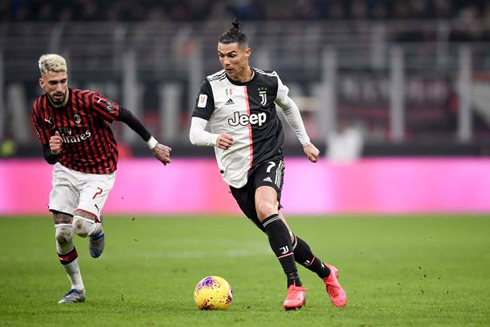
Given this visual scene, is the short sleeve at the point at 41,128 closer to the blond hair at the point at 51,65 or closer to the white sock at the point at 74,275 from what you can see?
the blond hair at the point at 51,65

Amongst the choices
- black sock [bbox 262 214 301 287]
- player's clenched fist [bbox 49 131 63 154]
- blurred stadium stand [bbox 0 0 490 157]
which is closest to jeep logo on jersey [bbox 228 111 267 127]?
black sock [bbox 262 214 301 287]

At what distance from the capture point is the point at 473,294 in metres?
9.13

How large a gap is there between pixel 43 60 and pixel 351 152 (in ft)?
50.7

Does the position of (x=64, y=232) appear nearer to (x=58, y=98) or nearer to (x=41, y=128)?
(x=41, y=128)

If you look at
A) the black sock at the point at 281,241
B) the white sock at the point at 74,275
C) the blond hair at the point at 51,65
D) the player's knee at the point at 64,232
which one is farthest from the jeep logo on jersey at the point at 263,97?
the white sock at the point at 74,275

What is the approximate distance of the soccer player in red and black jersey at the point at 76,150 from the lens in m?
8.44

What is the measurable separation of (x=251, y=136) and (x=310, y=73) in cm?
1488

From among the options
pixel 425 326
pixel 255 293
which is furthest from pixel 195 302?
pixel 425 326

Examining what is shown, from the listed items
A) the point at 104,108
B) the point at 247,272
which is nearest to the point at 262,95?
the point at 104,108

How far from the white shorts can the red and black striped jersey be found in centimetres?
6

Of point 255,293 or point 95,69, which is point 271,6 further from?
point 255,293

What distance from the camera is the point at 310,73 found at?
75.3 ft

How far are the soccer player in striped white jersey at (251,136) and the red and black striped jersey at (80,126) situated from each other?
0.99m

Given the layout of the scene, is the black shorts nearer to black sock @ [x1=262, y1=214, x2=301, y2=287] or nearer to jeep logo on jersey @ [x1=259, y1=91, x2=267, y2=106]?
black sock @ [x1=262, y1=214, x2=301, y2=287]
